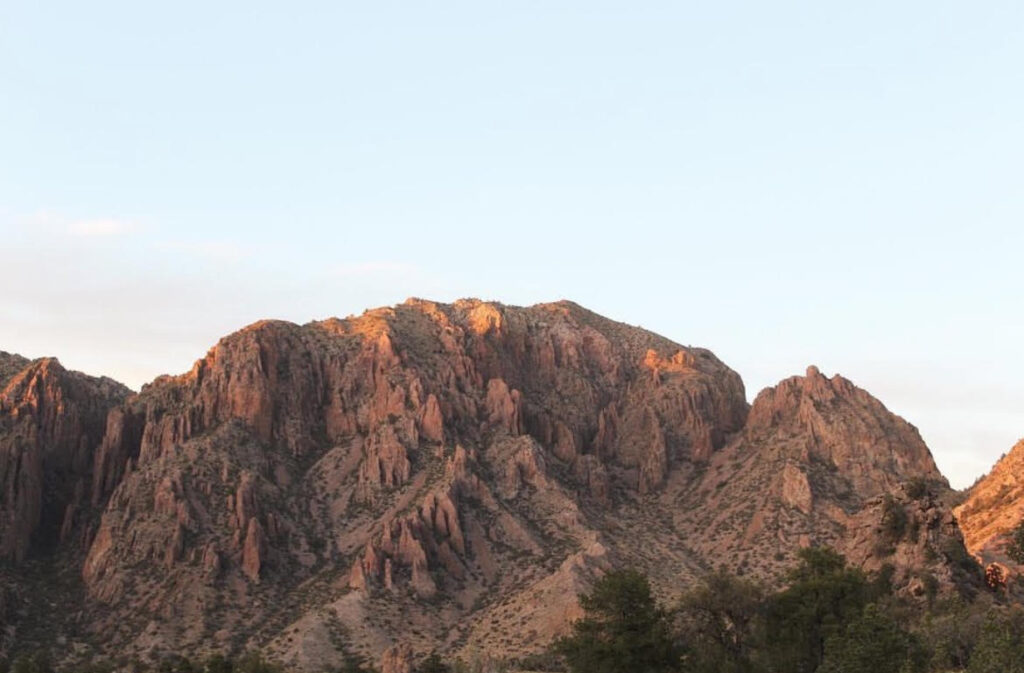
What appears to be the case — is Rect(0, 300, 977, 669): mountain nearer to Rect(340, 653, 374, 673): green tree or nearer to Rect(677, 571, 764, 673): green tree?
Rect(340, 653, 374, 673): green tree

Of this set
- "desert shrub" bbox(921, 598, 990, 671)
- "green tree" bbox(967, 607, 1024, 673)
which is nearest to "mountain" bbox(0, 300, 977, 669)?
"desert shrub" bbox(921, 598, 990, 671)

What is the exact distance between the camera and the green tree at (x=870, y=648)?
59.9 meters

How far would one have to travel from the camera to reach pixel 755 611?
7394 cm

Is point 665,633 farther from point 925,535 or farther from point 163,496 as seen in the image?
point 163,496

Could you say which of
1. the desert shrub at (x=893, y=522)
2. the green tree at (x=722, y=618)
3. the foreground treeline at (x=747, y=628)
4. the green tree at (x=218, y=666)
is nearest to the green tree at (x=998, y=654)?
the foreground treeline at (x=747, y=628)

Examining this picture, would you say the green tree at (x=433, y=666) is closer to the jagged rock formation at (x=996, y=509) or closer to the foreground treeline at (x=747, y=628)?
the foreground treeline at (x=747, y=628)

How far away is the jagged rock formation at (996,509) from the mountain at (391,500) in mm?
21450

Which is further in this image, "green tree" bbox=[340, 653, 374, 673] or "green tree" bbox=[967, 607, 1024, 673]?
"green tree" bbox=[340, 653, 374, 673]

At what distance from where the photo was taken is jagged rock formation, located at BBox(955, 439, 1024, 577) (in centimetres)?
11962

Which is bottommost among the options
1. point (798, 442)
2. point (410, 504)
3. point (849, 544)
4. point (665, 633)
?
point (665, 633)

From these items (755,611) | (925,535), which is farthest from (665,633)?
(925,535)

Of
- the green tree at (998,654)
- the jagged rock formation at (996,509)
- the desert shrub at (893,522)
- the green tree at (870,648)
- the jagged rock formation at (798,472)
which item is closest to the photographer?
the green tree at (998,654)

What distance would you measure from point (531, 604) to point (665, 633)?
7350cm

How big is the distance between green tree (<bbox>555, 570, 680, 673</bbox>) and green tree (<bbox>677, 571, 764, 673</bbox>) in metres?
2.26
